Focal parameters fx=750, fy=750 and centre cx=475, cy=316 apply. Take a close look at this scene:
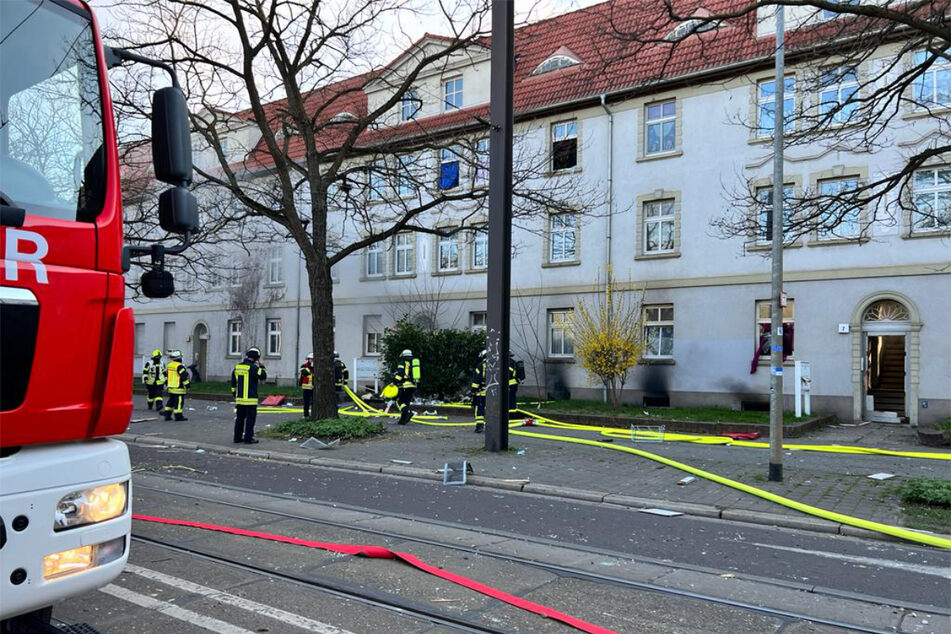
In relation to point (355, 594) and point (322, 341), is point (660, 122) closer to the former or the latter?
point (322, 341)

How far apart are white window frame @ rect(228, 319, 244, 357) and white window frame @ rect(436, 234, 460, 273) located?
1166cm

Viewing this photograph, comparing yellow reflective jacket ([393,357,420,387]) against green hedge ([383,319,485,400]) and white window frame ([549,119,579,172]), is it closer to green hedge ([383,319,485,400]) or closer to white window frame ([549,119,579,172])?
green hedge ([383,319,485,400])

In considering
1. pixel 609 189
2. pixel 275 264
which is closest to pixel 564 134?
pixel 609 189

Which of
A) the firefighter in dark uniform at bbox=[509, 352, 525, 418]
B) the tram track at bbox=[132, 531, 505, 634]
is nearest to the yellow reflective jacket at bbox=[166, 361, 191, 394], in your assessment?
the firefighter in dark uniform at bbox=[509, 352, 525, 418]

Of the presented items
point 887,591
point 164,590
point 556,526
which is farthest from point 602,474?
point 164,590

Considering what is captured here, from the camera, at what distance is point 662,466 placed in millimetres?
11586

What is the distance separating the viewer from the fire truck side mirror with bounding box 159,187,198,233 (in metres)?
3.95

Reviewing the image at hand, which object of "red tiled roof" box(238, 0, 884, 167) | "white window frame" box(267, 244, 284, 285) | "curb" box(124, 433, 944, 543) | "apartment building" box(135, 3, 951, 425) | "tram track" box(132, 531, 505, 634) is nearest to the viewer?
"tram track" box(132, 531, 505, 634)

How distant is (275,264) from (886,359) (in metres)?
24.8

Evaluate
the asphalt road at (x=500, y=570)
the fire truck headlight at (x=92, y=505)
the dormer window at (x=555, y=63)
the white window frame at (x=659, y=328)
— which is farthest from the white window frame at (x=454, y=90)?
the fire truck headlight at (x=92, y=505)

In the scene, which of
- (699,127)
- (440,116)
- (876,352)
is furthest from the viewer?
(440,116)

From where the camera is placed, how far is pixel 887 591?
222 inches

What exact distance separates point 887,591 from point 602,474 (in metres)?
5.39

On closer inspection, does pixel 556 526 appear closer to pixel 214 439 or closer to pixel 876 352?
pixel 214 439
